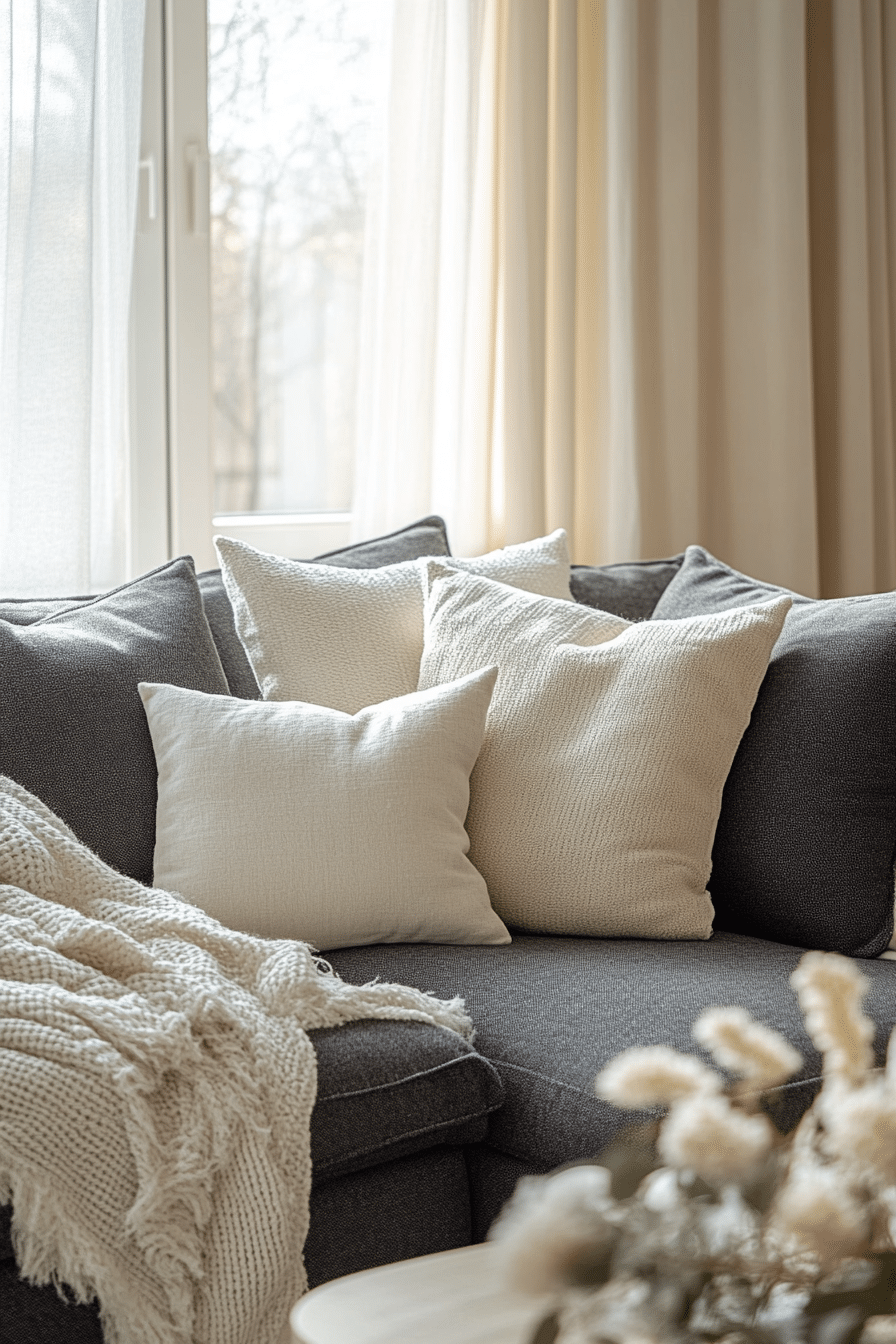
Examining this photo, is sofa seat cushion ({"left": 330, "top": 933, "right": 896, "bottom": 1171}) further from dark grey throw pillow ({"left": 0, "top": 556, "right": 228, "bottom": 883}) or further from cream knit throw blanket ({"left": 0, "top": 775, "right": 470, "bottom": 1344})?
dark grey throw pillow ({"left": 0, "top": 556, "right": 228, "bottom": 883})

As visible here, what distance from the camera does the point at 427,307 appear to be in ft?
9.77

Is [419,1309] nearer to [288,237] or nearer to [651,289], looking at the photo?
[288,237]

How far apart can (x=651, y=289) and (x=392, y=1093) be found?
7.29ft

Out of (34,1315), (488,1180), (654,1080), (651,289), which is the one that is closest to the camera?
(654,1080)

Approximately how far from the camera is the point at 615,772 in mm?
1911

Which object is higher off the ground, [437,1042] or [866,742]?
[866,742]

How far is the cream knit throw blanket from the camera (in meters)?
1.30

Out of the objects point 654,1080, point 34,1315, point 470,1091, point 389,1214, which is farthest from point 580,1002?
point 654,1080

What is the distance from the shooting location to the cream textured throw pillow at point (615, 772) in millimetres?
1897

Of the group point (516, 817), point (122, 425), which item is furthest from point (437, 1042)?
point (122, 425)

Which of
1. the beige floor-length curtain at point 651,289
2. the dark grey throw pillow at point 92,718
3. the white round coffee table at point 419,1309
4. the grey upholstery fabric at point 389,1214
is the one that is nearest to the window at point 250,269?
the beige floor-length curtain at point 651,289

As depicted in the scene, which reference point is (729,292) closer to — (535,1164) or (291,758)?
(291,758)

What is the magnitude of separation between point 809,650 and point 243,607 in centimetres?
83

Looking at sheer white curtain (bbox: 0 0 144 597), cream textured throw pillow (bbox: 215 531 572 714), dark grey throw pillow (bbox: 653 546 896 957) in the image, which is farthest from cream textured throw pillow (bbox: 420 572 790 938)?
sheer white curtain (bbox: 0 0 144 597)
